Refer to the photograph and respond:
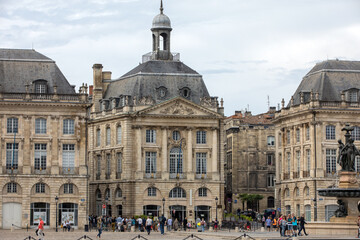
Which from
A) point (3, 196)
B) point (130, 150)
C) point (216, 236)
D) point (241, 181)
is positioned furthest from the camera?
point (241, 181)

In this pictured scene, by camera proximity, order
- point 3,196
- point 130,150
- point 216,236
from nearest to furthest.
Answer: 1. point 216,236
2. point 3,196
3. point 130,150

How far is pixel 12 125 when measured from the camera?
88.9 meters

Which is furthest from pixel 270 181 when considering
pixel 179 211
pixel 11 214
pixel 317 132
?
pixel 11 214

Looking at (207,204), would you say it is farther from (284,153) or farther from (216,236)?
(216,236)

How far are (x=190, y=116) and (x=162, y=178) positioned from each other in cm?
683

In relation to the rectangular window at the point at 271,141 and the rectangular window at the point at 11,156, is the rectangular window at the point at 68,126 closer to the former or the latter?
the rectangular window at the point at 11,156

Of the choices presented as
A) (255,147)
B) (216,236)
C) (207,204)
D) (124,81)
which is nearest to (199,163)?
(207,204)

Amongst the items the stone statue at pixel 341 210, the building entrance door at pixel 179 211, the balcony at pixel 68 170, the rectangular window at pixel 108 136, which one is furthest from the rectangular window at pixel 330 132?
the stone statue at pixel 341 210

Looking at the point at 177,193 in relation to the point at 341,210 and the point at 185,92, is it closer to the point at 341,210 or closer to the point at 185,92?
the point at 185,92

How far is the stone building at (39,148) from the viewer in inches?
3472

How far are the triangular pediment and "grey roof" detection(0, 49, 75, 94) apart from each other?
39.0ft

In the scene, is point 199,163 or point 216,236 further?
point 199,163

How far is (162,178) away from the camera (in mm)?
100312

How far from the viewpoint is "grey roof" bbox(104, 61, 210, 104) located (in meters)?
103
